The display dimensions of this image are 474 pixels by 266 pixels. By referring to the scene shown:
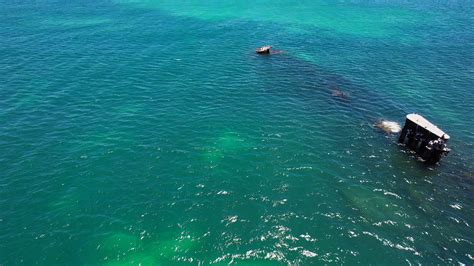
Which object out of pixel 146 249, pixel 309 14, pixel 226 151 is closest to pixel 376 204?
pixel 226 151

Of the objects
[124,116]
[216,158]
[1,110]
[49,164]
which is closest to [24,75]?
[1,110]

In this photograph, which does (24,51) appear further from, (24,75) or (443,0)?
(443,0)

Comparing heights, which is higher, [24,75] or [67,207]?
[24,75]

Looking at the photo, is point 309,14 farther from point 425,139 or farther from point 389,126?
point 425,139

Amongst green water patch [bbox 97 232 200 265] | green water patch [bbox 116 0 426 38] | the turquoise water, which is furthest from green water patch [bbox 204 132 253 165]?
green water patch [bbox 116 0 426 38]

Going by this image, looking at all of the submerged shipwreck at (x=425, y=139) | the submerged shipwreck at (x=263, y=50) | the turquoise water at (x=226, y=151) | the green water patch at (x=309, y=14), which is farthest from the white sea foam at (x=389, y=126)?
the green water patch at (x=309, y=14)

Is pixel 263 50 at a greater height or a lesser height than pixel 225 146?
greater
